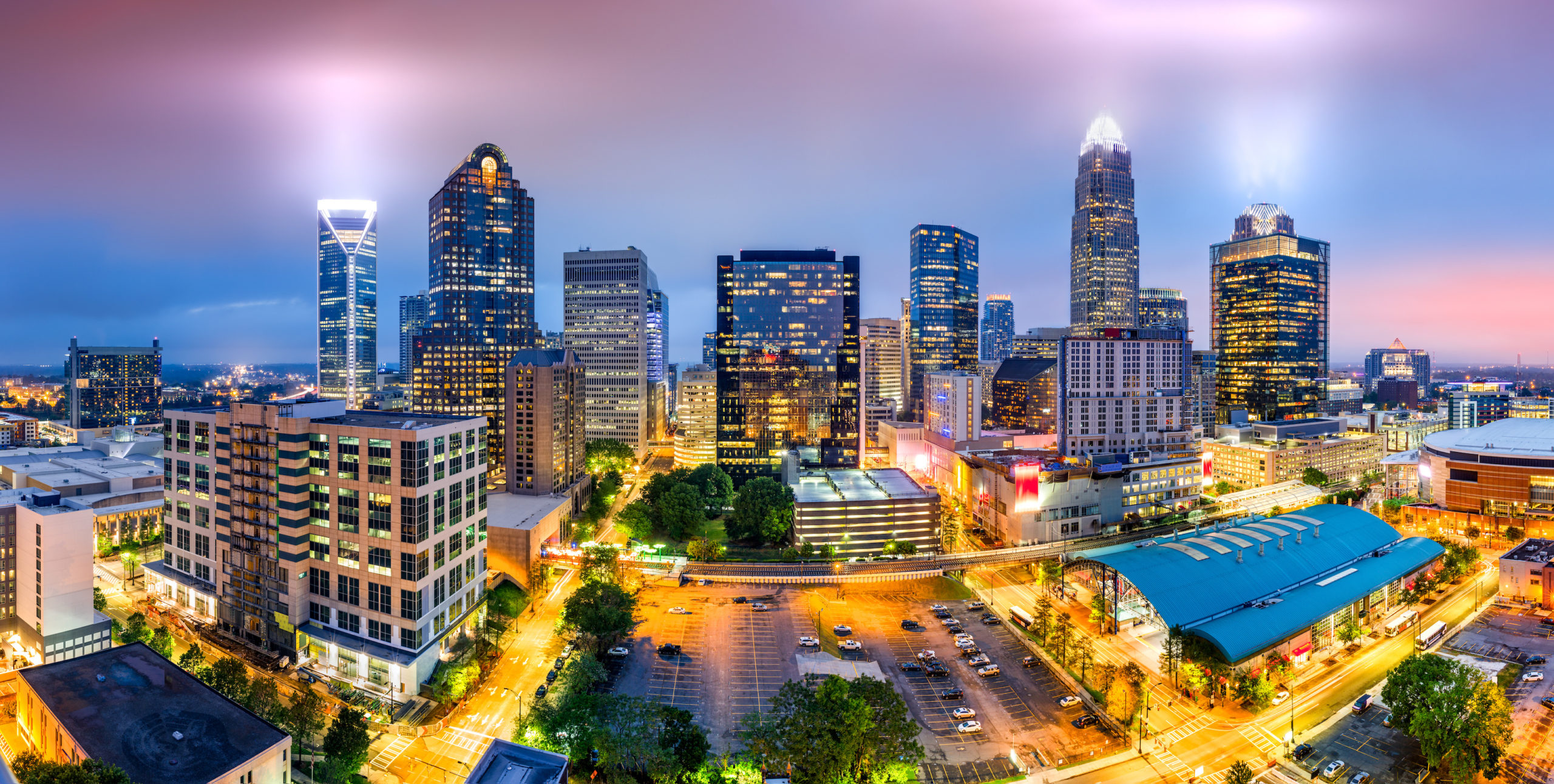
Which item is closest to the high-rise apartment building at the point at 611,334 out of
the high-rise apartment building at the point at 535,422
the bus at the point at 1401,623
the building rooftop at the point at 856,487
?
the high-rise apartment building at the point at 535,422

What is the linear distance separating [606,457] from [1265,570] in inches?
4581

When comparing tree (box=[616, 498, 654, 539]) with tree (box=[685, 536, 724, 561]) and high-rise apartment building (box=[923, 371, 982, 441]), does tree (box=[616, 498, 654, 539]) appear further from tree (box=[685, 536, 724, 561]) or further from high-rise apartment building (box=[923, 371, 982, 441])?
high-rise apartment building (box=[923, 371, 982, 441])

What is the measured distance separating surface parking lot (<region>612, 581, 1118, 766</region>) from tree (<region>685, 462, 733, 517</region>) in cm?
3737

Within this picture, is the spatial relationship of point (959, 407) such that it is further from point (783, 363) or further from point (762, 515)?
point (762, 515)

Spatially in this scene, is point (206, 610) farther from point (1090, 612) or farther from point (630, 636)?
point (1090, 612)

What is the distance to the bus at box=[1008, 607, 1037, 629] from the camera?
230 feet

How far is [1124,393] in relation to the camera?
132625mm

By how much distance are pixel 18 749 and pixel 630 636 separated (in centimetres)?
4395

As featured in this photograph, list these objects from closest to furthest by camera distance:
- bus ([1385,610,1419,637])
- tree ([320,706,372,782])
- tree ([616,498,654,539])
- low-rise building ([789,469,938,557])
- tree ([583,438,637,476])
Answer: tree ([320,706,372,782]), bus ([1385,610,1419,637]), low-rise building ([789,469,938,557]), tree ([616,498,654,539]), tree ([583,438,637,476])

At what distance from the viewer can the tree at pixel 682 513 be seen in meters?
101

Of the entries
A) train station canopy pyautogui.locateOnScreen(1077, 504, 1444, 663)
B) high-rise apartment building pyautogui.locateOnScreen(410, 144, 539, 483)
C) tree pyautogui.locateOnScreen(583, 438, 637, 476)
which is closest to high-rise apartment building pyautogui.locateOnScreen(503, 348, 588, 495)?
tree pyautogui.locateOnScreen(583, 438, 637, 476)

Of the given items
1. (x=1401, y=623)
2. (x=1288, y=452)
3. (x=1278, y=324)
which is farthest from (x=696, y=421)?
(x=1278, y=324)

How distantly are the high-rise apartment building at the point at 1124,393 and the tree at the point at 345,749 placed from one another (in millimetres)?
124076

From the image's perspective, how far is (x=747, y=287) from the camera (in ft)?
468
